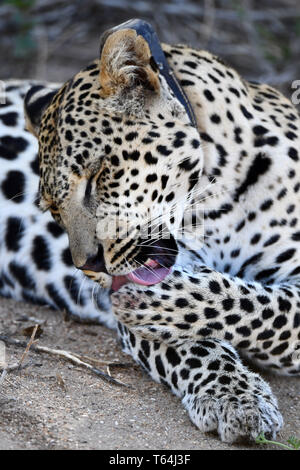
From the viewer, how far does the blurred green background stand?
8.59m

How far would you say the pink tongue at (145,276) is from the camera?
13.3 ft

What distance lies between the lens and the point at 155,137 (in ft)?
12.8

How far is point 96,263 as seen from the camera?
392cm

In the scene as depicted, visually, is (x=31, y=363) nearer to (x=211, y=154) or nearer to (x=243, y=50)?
(x=211, y=154)

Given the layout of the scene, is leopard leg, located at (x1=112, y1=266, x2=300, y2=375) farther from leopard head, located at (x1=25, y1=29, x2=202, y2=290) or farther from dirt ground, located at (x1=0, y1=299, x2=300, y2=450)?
dirt ground, located at (x1=0, y1=299, x2=300, y2=450)

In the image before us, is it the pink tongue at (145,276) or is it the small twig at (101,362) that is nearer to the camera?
the pink tongue at (145,276)

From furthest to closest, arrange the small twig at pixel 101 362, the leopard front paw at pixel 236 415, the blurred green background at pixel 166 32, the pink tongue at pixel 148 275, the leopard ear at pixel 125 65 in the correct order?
the blurred green background at pixel 166 32 → the small twig at pixel 101 362 → the pink tongue at pixel 148 275 → the leopard ear at pixel 125 65 → the leopard front paw at pixel 236 415

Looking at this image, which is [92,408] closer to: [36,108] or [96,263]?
[96,263]

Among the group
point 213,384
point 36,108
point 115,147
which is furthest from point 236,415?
point 36,108

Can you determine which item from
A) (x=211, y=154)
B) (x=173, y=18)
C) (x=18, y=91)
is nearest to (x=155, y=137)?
(x=211, y=154)

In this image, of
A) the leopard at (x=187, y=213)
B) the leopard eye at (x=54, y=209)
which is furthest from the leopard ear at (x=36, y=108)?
the leopard eye at (x=54, y=209)

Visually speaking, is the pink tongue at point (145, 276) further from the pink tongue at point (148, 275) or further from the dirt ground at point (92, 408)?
the dirt ground at point (92, 408)

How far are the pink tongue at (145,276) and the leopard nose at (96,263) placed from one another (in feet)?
0.49

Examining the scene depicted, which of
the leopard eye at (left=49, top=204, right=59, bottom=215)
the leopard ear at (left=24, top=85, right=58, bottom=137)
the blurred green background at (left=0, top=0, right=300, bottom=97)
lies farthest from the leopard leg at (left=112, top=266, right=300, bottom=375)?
the blurred green background at (left=0, top=0, right=300, bottom=97)
